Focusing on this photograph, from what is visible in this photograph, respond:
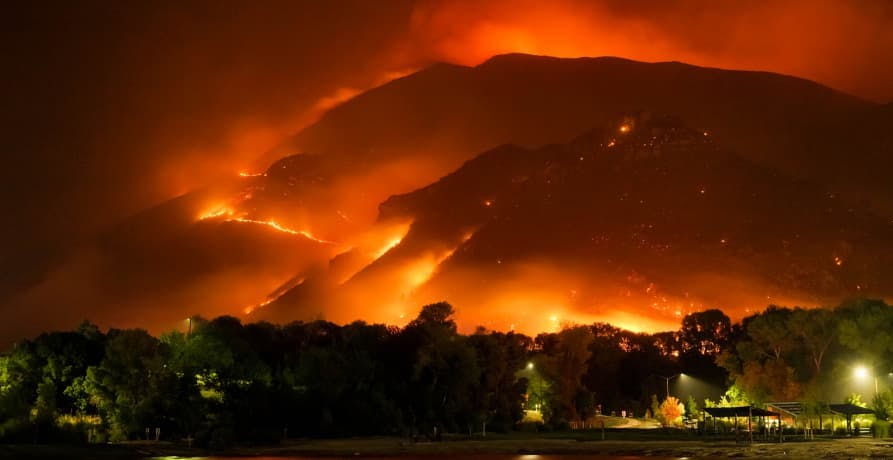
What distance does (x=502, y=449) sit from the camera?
5325 cm

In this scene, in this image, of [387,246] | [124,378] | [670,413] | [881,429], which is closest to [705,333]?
[670,413]

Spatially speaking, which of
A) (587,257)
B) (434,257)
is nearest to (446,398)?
(587,257)

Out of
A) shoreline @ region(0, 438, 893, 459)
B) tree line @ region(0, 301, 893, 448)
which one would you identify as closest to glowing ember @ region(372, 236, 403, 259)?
tree line @ region(0, 301, 893, 448)

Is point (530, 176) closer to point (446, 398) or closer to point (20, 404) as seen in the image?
point (446, 398)

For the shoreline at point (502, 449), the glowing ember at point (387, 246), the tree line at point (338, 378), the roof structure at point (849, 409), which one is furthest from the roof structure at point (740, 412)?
the glowing ember at point (387, 246)

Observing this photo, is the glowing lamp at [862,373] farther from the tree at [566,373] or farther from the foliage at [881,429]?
the tree at [566,373]

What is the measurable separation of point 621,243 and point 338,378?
294 feet

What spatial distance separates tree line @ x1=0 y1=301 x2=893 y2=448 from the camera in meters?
56.7

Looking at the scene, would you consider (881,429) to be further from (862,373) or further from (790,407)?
(862,373)

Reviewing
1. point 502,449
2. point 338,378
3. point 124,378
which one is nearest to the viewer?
point 502,449

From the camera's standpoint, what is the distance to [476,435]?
66.0m

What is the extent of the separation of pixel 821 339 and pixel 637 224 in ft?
258

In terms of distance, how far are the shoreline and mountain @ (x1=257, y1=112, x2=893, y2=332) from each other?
7596cm

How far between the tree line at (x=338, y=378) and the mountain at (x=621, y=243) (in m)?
43.7
